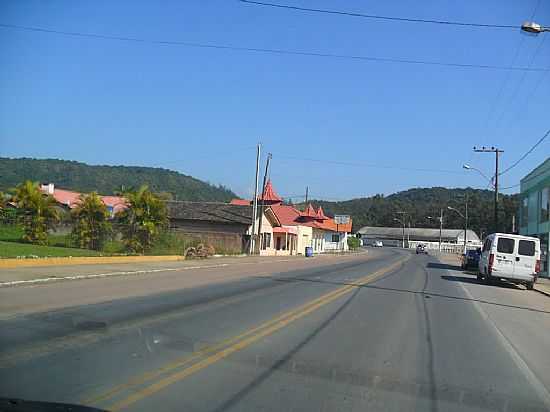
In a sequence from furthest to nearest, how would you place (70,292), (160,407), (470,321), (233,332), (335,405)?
(70,292)
(470,321)
(233,332)
(335,405)
(160,407)

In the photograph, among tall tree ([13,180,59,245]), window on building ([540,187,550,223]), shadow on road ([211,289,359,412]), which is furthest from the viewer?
window on building ([540,187,550,223])

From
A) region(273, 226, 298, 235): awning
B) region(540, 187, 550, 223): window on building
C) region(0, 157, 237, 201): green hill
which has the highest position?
region(0, 157, 237, 201): green hill

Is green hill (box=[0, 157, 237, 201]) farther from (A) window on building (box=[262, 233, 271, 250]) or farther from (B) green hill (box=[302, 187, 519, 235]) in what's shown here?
(B) green hill (box=[302, 187, 519, 235])

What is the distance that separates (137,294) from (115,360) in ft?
26.9

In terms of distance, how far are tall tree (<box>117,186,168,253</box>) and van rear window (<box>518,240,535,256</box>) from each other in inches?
703

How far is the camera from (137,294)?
630 inches

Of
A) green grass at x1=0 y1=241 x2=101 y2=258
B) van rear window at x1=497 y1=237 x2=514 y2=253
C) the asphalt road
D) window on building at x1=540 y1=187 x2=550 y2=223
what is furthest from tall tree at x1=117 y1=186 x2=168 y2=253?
window on building at x1=540 y1=187 x2=550 y2=223

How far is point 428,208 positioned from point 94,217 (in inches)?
5557

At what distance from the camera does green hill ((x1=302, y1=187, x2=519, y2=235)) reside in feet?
423

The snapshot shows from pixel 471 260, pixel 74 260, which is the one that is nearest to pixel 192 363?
pixel 74 260

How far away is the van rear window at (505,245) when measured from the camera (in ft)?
90.6

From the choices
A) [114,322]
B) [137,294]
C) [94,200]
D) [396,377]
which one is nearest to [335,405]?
[396,377]

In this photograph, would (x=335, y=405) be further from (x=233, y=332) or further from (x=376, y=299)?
(x=376, y=299)

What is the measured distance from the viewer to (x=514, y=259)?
27.4 meters
